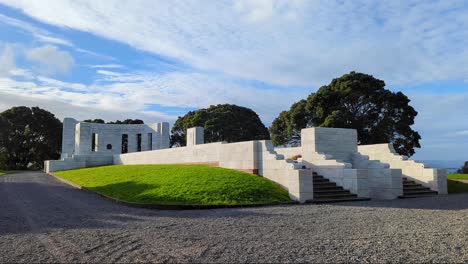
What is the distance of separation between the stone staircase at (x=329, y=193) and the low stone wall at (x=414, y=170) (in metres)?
3.28

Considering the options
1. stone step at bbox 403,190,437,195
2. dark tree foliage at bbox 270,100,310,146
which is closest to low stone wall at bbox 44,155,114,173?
dark tree foliage at bbox 270,100,310,146

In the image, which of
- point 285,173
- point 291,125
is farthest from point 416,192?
point 291,125

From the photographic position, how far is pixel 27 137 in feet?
174

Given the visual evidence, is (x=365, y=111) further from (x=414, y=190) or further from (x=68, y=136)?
(x=68, y=136)

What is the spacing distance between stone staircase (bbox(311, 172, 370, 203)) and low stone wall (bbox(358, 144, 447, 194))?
328 cm

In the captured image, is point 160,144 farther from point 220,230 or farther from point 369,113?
point 220,230

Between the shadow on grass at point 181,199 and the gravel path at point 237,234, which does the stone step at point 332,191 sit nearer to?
the gravel path at point 237,234

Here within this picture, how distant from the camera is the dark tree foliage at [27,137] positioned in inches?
2025

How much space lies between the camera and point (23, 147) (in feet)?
173

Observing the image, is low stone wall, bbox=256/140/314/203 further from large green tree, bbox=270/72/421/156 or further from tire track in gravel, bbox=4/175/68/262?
large green tree, bbox=270/72/421/156

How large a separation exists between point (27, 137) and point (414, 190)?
52316 mm

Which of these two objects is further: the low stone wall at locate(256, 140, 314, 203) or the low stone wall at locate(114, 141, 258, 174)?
the low stone wall at locate(114, 141, 258, 174)

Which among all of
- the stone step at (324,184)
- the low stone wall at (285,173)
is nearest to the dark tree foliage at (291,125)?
the low stone wall at (285,173)

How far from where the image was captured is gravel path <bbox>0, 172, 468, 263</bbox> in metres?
6.05
